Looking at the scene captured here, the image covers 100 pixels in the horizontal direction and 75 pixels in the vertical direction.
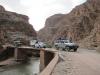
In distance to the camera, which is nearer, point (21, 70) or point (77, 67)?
point (77, 67)

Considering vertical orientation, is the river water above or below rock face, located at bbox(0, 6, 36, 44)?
below

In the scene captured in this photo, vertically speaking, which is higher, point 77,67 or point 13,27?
point 13,27

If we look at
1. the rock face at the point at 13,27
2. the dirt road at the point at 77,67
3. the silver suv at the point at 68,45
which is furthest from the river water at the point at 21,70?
the rock face at the point at 13,27

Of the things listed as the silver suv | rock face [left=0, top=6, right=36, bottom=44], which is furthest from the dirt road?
rock face [left=0, top=6, right=36, bottom=44]

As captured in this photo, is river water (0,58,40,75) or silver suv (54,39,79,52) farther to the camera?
river water (0,58,40,75)

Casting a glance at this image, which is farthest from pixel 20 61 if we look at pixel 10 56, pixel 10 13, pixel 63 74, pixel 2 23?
pixel 10 13

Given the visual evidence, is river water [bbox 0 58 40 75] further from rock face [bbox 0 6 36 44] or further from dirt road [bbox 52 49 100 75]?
rock face [bbox 0 6 36 44]

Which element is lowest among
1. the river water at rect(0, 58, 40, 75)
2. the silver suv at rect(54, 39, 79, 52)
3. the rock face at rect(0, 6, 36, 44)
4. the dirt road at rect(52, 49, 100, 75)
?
the river water at rect(0, 58, 40, 75)

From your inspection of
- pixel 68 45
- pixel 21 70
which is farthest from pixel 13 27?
pixel 68 45

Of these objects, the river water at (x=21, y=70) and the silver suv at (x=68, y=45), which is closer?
the silver suv at (x=68, y=45)

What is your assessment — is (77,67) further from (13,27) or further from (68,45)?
(13,27)

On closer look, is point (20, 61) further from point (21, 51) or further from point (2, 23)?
point (2, 23)

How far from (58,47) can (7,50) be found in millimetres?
45406

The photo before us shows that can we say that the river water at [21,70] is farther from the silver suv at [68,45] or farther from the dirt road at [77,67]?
the dirt road at [77,67]
